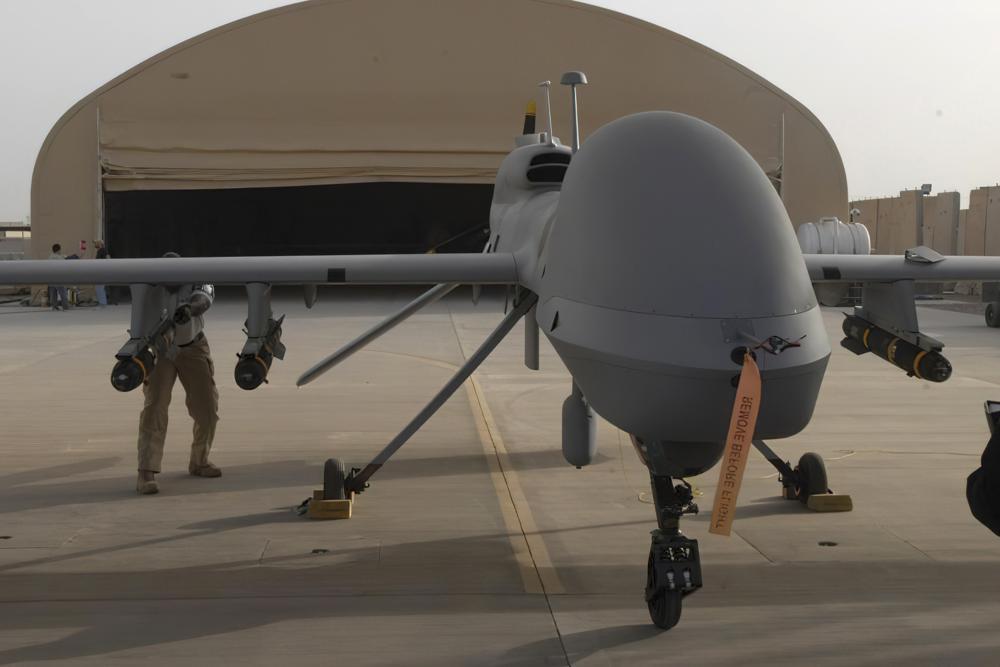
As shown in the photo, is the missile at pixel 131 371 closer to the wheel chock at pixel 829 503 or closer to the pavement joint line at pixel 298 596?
the pavement joint line at pixel 298 596

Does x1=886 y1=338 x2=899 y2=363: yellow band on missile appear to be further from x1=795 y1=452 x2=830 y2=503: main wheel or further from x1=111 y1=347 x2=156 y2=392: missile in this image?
x1=111 y1=347 x2=156 y2=392: missile

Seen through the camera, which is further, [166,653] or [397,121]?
[397,121]

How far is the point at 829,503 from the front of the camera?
8852 mm

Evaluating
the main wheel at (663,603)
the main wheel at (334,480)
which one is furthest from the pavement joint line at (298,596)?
the main wheel at (334,480)

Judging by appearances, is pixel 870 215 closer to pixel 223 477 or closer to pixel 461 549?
pixel 223 477

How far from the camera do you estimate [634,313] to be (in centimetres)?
546

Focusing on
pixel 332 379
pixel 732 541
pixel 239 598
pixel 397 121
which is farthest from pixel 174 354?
pixel 397 121

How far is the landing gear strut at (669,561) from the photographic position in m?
5.93

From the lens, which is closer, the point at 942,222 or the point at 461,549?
the point at 461,549

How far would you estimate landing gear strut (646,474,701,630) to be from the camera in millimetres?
5930

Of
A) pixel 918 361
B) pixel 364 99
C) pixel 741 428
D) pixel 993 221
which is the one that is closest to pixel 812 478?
pixel 918 361

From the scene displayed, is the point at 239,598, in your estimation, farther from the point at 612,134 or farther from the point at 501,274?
the point at 612,134

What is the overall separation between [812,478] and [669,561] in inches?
134

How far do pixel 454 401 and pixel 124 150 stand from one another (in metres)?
18.0
